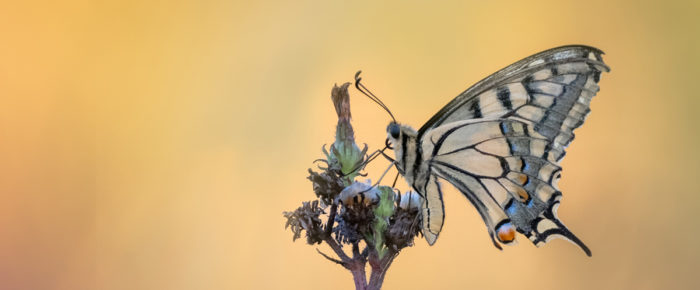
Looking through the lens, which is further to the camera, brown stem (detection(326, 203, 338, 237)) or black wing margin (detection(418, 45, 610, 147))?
brown stem (detection(326, 203, 338, 237))

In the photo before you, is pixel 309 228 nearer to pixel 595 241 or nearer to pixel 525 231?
pixel 525 231

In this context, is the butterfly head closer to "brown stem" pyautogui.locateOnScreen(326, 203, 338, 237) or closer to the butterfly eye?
the butterfly eye

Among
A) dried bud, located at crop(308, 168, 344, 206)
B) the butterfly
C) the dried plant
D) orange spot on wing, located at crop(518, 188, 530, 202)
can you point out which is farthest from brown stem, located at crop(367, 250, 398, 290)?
orange spot on wing, located at crop(518, 188, 530, 202)

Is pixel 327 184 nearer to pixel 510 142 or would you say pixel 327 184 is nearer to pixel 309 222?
pixel 309 222

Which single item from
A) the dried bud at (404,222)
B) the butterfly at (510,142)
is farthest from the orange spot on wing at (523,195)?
the dried bud at (404,222)

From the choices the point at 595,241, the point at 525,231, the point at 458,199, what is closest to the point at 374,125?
the point at 458,199
